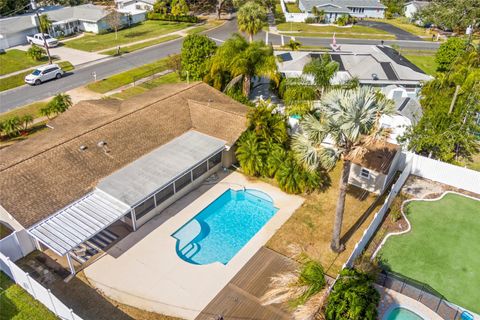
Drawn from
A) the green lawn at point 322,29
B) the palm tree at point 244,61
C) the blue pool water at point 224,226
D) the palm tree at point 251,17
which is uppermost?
the palm tree at point 251,17

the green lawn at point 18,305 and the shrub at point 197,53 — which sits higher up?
the shrub at point 197,53

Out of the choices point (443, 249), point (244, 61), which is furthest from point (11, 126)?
point (443, 249)

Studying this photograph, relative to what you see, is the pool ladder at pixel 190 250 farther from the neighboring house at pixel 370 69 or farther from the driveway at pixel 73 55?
the driveway at pixel 73 55

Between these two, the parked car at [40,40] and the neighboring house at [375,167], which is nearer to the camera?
the neighboring house at [375,167]

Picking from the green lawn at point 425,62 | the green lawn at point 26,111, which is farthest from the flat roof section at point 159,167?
the green lawn at point 425,62

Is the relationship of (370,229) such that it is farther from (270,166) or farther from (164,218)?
(164,218)

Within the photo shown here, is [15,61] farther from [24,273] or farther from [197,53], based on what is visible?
[24,273]

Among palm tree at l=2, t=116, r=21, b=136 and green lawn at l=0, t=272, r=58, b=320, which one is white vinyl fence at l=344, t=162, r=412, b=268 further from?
palm tree at l=2, t=116, r=21, b=136
